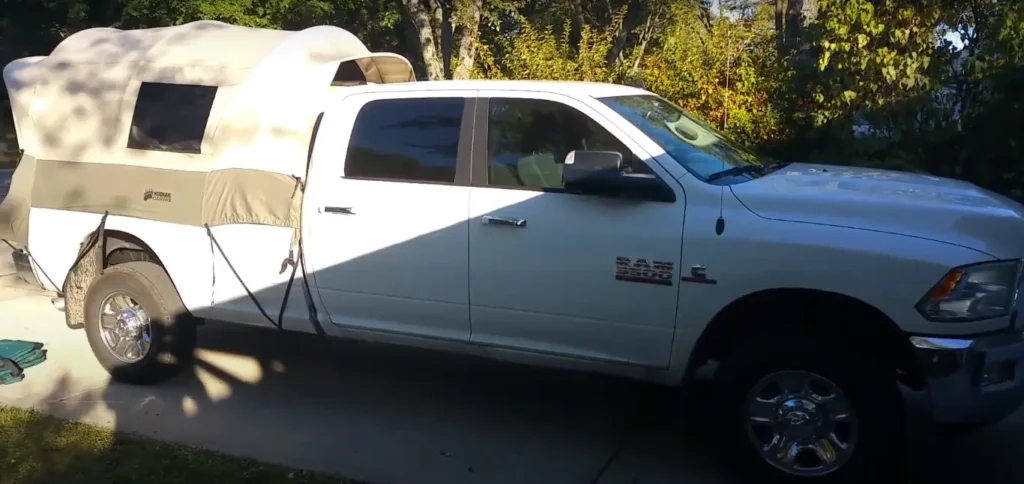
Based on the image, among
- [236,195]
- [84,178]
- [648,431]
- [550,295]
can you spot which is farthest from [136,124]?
[648,431]

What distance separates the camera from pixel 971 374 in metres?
3.87

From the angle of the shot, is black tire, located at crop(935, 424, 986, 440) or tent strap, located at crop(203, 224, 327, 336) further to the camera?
tent strap, located at crop(203, 224, 327, 336)

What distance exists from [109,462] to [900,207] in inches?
164

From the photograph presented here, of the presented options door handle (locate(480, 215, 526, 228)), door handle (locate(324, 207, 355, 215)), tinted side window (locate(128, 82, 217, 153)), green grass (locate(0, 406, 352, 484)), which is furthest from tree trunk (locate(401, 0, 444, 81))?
green grass (locate(0, 406, 352, 484))

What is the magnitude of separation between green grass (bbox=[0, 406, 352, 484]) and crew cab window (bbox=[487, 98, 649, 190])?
5.99 feet

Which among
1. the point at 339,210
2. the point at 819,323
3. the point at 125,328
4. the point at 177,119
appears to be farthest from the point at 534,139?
the point at 125,328

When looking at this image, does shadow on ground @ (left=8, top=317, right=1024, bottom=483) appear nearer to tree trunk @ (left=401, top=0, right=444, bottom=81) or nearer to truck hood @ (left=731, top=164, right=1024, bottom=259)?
truck hood @ (left=731, top=164, right=1024, bottom=259)

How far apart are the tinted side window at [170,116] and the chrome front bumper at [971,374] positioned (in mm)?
4430

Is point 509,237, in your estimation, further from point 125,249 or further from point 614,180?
point 125,249

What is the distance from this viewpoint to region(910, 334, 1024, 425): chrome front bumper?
3865mm

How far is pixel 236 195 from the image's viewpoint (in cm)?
560

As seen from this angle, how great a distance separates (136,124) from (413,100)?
212cm

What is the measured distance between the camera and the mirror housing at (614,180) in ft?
14.4

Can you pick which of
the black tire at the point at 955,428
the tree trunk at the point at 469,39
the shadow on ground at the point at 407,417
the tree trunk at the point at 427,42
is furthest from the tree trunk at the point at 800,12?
the black tire at the point at 955,428
